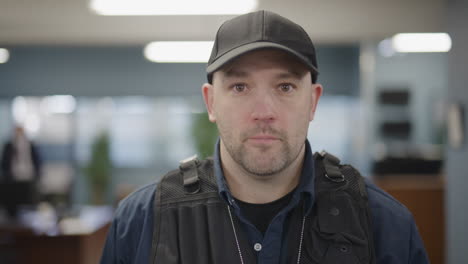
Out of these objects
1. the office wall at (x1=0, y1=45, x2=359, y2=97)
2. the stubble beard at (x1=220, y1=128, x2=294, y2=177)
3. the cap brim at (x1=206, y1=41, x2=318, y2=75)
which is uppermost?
the office wall at (x1=0, y1=45, x2=359, y2=97)

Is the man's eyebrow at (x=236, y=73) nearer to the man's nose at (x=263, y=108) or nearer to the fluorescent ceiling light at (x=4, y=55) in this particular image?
the man's nose at (x=263, y=108)

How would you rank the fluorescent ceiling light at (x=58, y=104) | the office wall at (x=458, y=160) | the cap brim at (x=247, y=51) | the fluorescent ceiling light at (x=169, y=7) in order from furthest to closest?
1. the fluorescent ceiling light at (x=58, y=104)
2. the fluorescent ceiling light at (x=169, y=7)
3. the office wall at (x=458, y=160)
4. the cap brim at (x=247, y=51)

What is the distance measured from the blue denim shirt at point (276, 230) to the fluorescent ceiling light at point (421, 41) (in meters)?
5.80

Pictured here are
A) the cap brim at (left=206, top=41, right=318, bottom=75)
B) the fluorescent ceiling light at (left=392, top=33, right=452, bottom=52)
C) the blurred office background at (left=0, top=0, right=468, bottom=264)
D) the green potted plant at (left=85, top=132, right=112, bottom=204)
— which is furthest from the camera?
the green potted plant at (left=85, top=132, right=112, bottom=204)

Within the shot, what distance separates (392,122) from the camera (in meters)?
8.67

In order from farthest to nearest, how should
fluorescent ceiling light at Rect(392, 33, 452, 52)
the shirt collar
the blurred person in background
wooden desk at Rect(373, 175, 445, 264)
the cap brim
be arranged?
the blurred person in background, fluorescent ceiling light at Rect(392, 33, 452, 52), wooden desk at Rect(373, 175, 445, 264), the shirt collar, the cap brim

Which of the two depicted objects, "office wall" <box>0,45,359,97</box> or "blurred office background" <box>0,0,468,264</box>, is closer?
"blurred office background" <box>0,0,468,264</box>

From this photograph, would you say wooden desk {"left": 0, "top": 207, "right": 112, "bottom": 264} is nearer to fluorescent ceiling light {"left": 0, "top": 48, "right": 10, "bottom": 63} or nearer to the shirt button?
the shirt button

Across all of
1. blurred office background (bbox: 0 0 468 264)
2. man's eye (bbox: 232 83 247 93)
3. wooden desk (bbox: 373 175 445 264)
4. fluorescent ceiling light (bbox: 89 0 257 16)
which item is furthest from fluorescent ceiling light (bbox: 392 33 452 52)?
man's eye (bbox: 232 83 247 93)

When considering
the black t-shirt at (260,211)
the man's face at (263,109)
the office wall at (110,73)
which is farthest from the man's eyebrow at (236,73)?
the office wall at (110,73)

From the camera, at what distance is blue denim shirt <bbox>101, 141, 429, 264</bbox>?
128 centimetres

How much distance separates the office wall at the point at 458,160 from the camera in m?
4.15

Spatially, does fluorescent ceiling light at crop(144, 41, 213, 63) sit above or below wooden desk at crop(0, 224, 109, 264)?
above

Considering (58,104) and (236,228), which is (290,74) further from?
(58,104)
